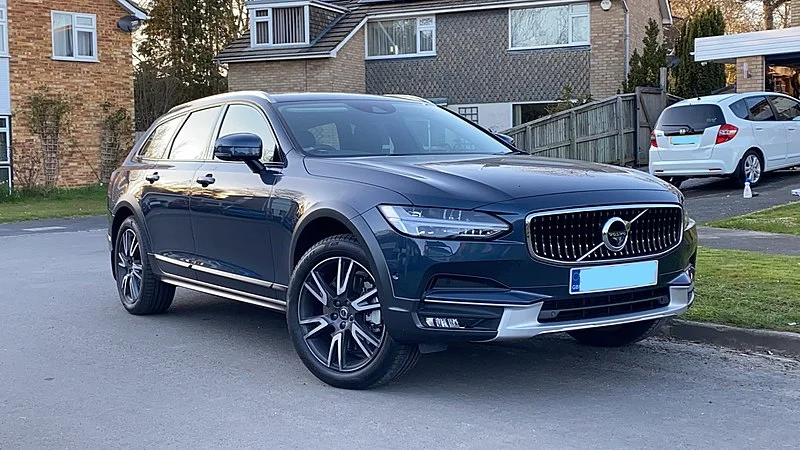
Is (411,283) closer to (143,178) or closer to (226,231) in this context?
(226,231)

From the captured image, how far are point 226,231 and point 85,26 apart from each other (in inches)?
961

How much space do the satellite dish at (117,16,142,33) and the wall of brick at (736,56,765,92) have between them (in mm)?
17440

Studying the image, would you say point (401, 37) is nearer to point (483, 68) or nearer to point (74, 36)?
point (483, 68)

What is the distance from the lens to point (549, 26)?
1201 inches

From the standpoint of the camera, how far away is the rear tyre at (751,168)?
1731cm

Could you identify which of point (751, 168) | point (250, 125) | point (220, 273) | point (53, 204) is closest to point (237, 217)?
point (220, 273)

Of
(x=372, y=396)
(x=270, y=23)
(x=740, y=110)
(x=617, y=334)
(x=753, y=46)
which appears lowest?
(x=372, y=396)

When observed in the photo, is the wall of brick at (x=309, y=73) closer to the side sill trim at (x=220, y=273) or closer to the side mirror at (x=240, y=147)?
the side sill trim at (x=220, y=273)

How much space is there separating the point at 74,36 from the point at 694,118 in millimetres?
18532

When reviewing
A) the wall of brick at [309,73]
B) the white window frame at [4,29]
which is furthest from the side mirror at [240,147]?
the wall of brick at [309,73]

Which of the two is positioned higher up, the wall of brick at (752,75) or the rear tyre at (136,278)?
the wall of brick at (752,75)

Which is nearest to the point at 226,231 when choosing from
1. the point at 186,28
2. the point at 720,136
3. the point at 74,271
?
the point at 74,271

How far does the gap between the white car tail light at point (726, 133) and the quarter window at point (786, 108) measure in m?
1.54

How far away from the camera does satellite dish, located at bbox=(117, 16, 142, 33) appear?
29.8m
